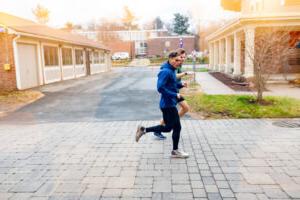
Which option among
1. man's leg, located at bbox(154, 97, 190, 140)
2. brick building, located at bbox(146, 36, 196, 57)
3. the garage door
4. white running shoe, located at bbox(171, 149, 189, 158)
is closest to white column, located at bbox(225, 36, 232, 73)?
the garage door

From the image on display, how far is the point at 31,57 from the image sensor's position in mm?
16594

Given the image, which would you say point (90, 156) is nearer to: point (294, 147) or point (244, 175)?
point (244, 175)

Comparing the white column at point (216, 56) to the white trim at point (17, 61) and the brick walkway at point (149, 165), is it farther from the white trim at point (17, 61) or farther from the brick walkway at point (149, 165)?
the brick walkway at point (149, 165)

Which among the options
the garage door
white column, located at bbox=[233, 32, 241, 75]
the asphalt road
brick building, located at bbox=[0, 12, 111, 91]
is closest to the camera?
the asphalt road

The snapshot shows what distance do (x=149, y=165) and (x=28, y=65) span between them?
13749 mm

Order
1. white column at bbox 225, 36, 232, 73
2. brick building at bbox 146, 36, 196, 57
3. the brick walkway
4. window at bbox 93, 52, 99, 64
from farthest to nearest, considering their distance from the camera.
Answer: brick building at bbox 146, 36, 196, 57
window at bbox 93, 52, 99, 64
white column at bbox 225, 36, 232, 73
the brick walkway

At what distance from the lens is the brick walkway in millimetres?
3604

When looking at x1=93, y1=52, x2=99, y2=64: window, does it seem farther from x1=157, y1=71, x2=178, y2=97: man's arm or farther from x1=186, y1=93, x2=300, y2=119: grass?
x1=157, y1=71, x2=178, y2=97: man's arm

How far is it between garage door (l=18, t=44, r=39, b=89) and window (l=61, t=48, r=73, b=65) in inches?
190

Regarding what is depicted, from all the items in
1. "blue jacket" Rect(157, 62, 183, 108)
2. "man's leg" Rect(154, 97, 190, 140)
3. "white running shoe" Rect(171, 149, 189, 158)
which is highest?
"blue jacket" Rect(157, 62, 183, 108)

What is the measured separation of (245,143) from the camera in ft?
17.9

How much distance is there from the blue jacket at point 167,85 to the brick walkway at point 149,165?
0.92m

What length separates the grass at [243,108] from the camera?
779 cm

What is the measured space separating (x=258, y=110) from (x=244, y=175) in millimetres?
4492
